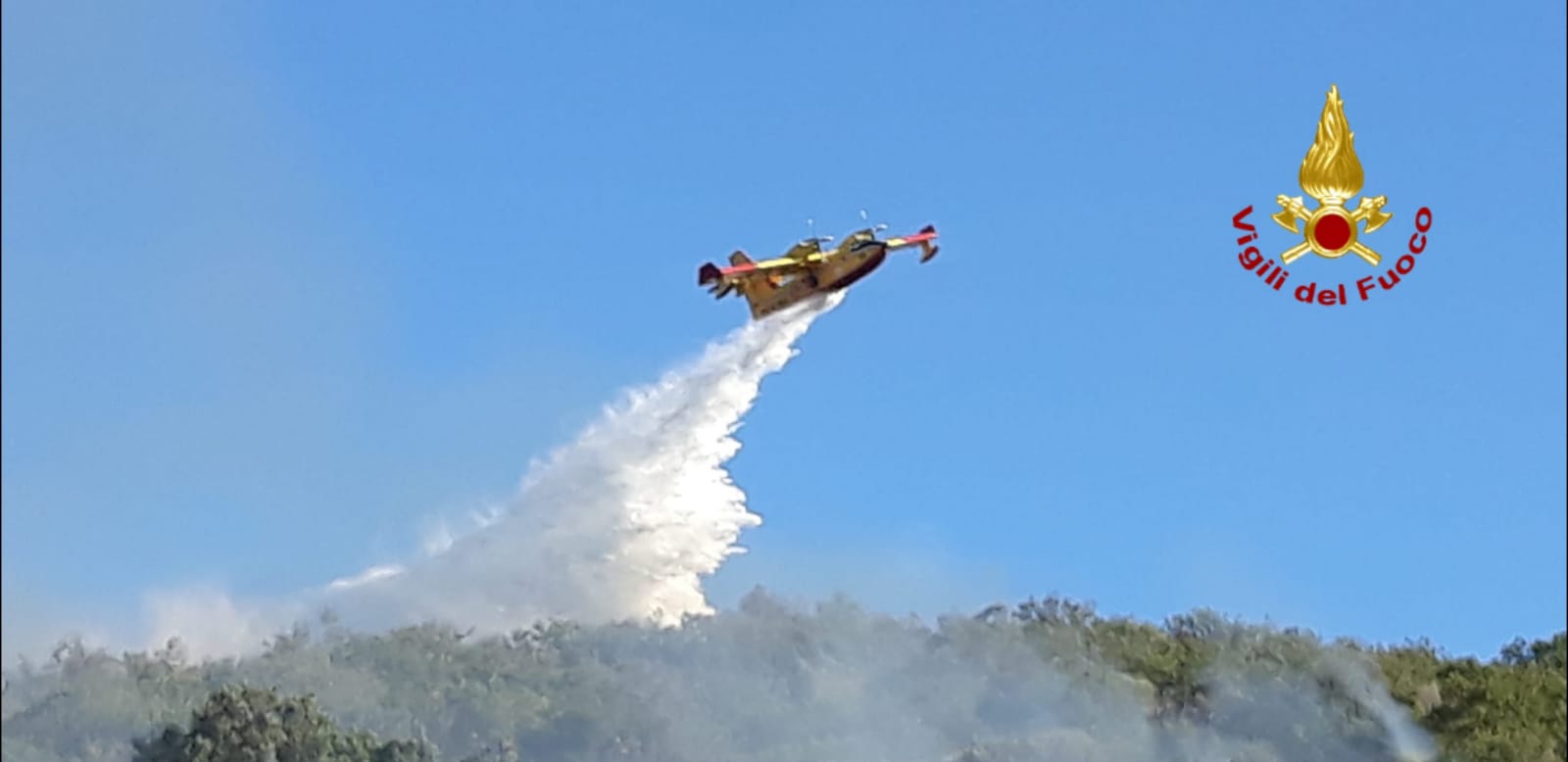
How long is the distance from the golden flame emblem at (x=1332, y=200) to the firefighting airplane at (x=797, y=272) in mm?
10506

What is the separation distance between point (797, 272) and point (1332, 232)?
13217 mm

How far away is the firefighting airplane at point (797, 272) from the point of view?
6438 centimetres

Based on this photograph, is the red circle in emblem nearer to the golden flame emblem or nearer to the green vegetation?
the golden flame emblem

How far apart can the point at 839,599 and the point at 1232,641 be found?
49.2 feet

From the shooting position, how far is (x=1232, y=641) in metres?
90.2

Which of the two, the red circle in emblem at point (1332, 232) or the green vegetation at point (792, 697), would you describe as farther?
the green vegetation at point (792, 697)

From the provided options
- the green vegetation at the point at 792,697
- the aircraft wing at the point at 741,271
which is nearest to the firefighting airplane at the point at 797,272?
the aircraft wing at the point at 741,271

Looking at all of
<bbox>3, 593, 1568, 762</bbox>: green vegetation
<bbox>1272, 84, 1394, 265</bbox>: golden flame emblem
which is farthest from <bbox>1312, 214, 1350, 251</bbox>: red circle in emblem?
<bbox>3, 593, 1568, 762</bbox>: green vegetation

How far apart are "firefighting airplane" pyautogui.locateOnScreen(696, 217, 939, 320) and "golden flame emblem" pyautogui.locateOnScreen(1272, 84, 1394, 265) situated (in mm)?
10506

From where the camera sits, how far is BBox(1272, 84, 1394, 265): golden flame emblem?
58.8 meters

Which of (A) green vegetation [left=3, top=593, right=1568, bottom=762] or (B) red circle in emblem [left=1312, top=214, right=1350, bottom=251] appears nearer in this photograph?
(B) red circle in emblem [left=1312, top=214, right=1350, bottom=251]

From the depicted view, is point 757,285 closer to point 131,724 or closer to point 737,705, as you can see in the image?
point 737,705

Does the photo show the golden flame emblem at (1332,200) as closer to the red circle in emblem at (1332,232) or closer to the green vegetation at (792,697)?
the red circle in emblem at (1332,232)

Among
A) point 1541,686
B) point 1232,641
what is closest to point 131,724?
point 1232,641
